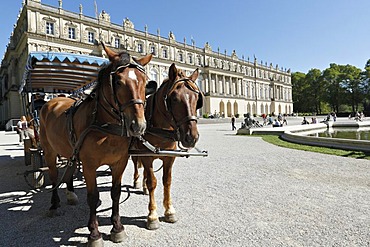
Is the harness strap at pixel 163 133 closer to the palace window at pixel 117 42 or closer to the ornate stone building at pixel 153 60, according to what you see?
the ornate stone building at pixel 153 60

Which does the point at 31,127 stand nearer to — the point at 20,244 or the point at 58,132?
the point at 58,132

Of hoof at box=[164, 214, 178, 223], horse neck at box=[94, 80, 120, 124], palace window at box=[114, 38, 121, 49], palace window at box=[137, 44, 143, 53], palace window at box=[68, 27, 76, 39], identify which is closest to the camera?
horse neck at box=[94, 80, 120, 124]

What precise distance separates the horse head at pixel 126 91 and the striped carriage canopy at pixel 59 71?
7.09 feet

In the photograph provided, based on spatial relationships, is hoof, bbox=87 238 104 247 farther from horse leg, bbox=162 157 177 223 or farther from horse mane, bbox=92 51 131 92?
horse mane, bbox=92 51 131 92

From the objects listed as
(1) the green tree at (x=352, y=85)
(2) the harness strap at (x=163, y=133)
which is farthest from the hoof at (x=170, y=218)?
(1) the green tree at (x=352, y=85)

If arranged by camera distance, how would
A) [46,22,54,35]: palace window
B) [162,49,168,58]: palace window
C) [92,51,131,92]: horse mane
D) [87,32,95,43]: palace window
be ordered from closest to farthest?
[92,51,131,92]: horse mane → [46,22,54,35]: palace window → [87,32,95,43]: palace window → [162,49,168,58]: palace window

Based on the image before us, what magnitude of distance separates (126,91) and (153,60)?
148 feet

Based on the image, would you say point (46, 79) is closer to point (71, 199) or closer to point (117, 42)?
point (71, 199)

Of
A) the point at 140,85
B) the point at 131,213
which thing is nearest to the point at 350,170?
the point at 131,213

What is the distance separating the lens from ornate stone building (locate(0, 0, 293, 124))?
3316 cm

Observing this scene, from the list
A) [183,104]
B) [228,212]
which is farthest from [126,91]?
[228,212]

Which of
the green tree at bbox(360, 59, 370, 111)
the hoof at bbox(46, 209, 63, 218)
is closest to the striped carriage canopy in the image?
the hoof at bbox(46, 209, 63, 218)

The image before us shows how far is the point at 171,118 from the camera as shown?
9.62 feet

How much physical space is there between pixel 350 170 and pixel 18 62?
155 feet
